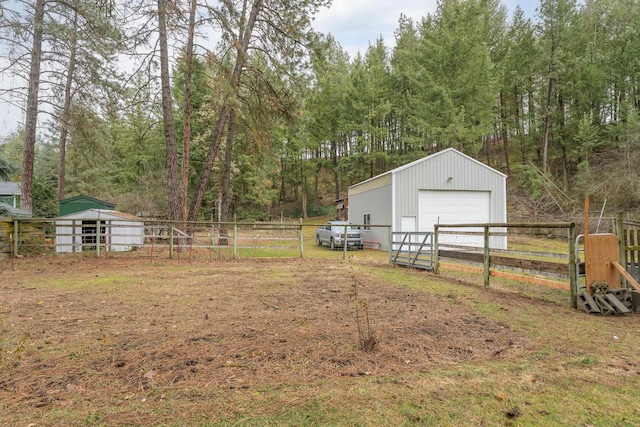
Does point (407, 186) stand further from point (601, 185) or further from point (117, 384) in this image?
point (117, 384)

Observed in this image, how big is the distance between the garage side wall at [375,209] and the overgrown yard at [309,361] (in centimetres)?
1028

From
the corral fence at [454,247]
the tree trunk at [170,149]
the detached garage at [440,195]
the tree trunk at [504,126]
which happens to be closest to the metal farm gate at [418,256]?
the corral fence at [454,247]

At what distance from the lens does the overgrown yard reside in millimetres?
2178

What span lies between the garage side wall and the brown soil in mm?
9547

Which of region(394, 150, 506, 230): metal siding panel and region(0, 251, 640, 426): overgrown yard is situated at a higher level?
region(394, 150, 506, 230): metal siding panel

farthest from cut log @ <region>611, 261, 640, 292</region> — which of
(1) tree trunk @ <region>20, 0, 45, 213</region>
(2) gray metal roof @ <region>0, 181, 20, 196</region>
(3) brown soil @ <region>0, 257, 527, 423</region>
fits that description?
(2) gray metal roof @ <region>0, 181, 20, 196</region>

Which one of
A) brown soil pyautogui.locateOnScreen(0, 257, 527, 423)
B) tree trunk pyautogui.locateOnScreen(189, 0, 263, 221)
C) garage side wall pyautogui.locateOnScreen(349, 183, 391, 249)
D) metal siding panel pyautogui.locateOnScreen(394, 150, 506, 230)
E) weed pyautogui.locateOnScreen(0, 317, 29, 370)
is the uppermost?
tree trunk pyautogui.locateOnScreen(189, 0, 263, 221)

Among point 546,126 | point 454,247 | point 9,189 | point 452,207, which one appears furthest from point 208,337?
point 9,189

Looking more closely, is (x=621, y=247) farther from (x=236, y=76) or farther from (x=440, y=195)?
(x=236, y=76)

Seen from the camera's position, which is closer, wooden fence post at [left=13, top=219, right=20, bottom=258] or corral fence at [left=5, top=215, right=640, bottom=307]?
corral fence at [left=5, top=215, right=640, bottom=307]

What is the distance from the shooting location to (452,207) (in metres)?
16.3

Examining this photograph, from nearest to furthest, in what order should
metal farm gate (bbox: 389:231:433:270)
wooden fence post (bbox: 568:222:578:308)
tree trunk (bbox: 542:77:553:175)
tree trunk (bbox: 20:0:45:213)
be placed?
1. wooden fence post (bbox: 568:222:578:308)
2. metal farm gate (bbox: 389:231:433:270)
3. tree trunk (bbox: 20:0:45:213)
4. tree trunk (bbox: 542:77:553:175)

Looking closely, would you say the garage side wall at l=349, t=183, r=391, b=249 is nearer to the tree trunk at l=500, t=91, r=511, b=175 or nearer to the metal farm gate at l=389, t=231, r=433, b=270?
the metal farm gate at l=389, t=231, r=433, b=270

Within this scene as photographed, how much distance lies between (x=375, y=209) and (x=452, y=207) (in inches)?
142
